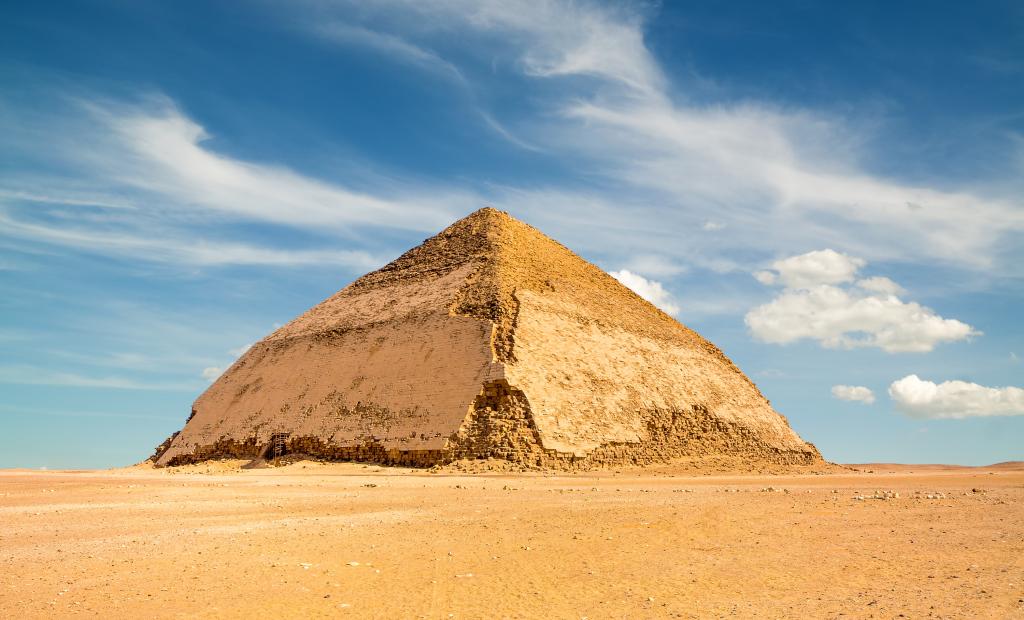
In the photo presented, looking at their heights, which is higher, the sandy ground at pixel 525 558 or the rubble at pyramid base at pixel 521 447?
the rubble at pyramid base at pixel 521 447

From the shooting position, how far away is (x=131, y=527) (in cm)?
1197

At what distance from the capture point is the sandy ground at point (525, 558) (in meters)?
6.69

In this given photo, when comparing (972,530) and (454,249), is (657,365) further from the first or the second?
(972,530)

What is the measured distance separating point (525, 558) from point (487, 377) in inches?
745

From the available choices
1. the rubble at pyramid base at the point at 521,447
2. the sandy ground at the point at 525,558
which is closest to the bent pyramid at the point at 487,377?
the rubble at pyramid base at the point at 521,447

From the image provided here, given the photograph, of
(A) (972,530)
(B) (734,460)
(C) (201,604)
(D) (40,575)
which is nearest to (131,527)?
(D) (40,575)

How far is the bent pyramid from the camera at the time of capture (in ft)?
90.4

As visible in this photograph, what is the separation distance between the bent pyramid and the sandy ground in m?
12.2

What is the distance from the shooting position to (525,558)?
8.79 m

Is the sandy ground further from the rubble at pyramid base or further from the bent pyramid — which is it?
the bent pyramid

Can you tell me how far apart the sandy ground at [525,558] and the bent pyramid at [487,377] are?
12.2 meters

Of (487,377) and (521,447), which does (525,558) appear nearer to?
(521,447)

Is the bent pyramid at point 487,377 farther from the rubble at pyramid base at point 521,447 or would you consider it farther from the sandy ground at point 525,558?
the sandy ground at point 525,558

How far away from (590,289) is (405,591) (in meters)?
32.5
